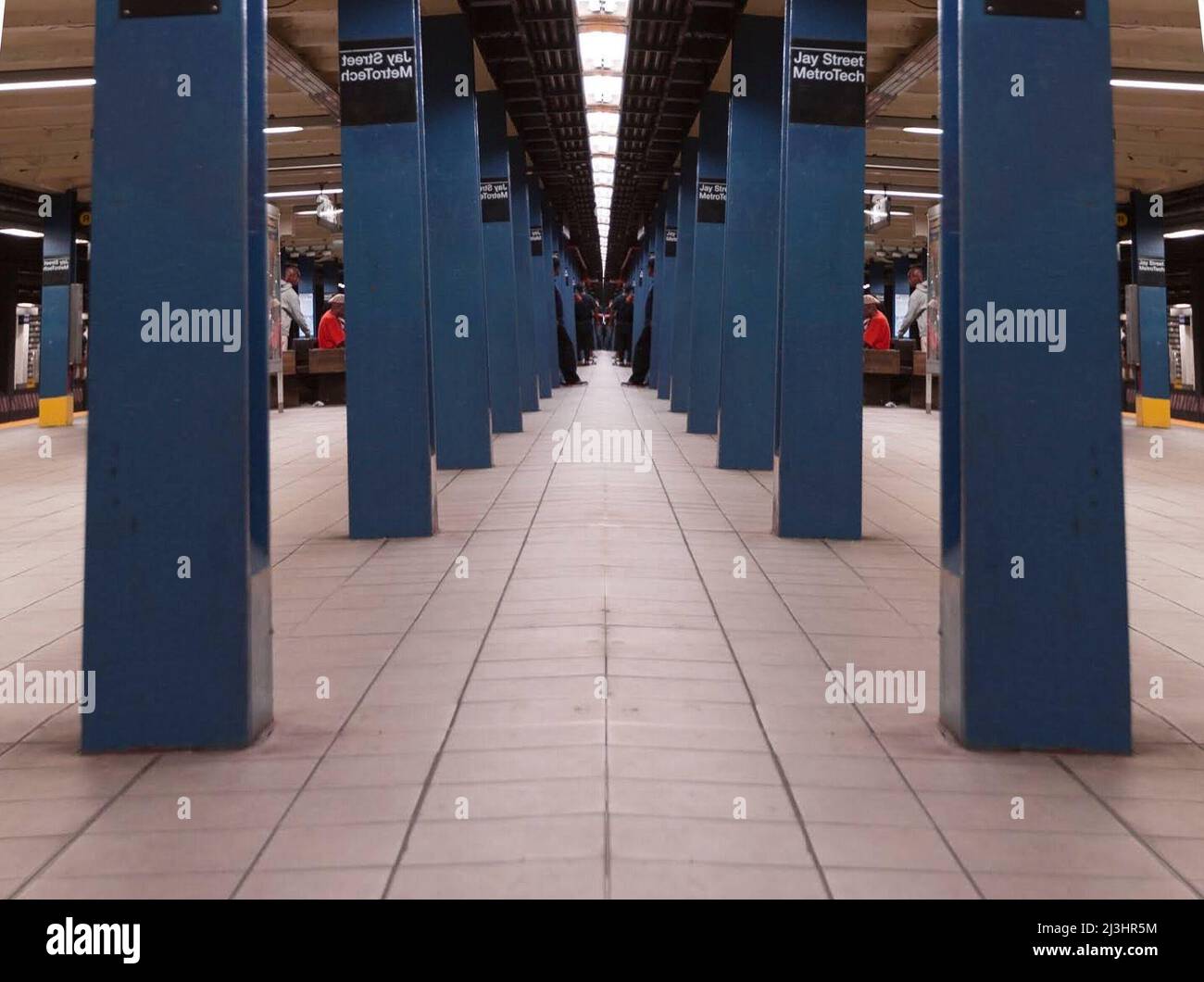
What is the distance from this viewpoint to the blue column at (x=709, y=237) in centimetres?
1515

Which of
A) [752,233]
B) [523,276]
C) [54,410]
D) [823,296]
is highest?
[523,276]

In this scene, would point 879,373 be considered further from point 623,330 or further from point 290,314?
point 623,330

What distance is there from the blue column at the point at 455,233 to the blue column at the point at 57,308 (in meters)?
9.79

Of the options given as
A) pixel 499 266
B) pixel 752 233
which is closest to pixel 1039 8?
pixel 752 233

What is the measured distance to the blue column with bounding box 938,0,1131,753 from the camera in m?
4.11

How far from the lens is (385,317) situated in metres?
8.78

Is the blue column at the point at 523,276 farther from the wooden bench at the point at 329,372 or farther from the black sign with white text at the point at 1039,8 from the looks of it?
the black sign with white text at the point at 1039,8

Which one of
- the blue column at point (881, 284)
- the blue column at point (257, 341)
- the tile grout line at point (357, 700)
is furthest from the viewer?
the blue column at point (881, 284)

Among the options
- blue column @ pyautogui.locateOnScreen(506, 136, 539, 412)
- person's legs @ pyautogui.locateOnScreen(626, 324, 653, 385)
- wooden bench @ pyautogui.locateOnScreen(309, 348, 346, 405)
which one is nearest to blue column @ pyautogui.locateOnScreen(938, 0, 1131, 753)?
blue column @ pyautogui.locateOnScreen(506, 136, 539, 412)

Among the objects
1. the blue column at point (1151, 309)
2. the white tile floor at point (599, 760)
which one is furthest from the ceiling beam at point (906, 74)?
the white tile floor at point (599, 760)

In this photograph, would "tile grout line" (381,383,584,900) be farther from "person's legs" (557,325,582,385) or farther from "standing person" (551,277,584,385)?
"person's legs" (557,325,582,385)

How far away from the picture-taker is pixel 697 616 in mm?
6098

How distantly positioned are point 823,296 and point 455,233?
196 inches

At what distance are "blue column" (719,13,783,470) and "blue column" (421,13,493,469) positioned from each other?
2.50m
